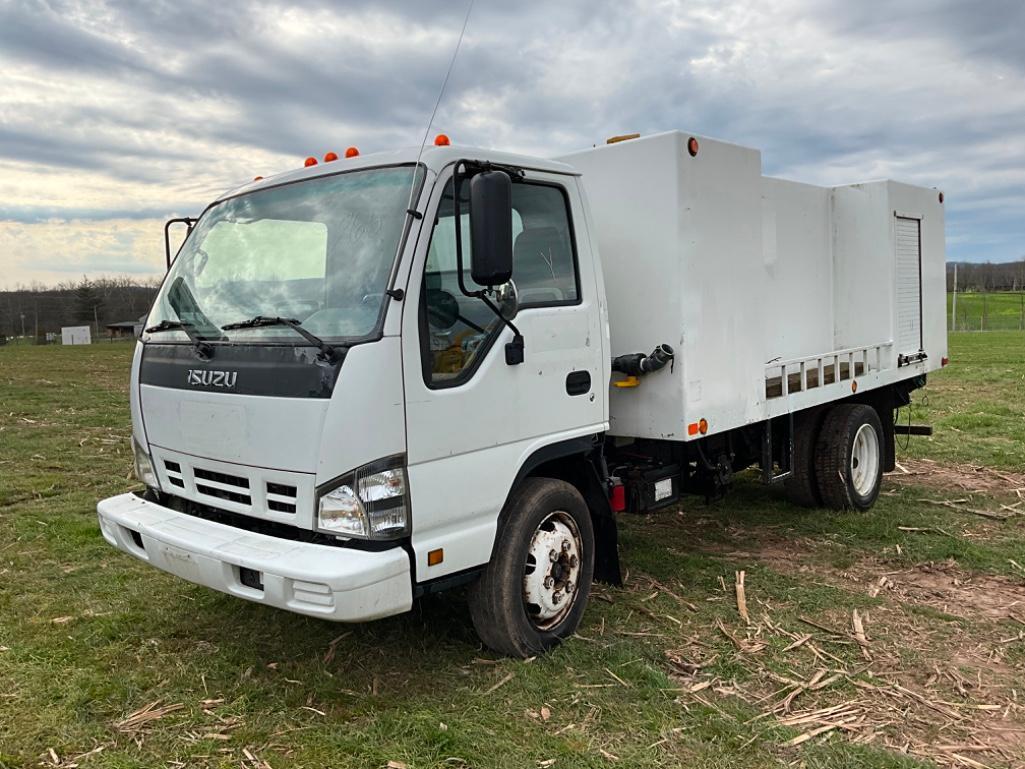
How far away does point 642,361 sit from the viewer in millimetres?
4973

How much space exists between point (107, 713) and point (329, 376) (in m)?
1.96

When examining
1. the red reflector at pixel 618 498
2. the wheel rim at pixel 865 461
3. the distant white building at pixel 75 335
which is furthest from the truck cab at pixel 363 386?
the distant white building at pixel 75 335

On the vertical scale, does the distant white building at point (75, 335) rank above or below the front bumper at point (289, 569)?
above

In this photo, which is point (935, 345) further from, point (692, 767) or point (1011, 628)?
point (692, 767)

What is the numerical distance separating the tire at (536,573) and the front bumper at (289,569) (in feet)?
2.14

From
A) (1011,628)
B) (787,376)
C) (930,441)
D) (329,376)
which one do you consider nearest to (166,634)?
(329,376)

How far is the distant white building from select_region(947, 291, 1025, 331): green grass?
56681 mm

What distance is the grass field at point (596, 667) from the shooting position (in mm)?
3592

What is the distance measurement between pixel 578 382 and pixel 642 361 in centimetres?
59

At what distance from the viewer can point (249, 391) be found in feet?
12.3

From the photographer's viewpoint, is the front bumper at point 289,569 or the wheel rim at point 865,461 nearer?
the front bumper at point 289,569

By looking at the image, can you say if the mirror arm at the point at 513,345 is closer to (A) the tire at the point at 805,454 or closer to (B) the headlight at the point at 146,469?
(B) the headlight at the point at 146,469

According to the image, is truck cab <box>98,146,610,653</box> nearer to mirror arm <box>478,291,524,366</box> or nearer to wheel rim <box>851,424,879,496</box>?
mirror arm <box>478,291,524,366</box>

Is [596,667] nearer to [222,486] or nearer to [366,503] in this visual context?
[366,503]
